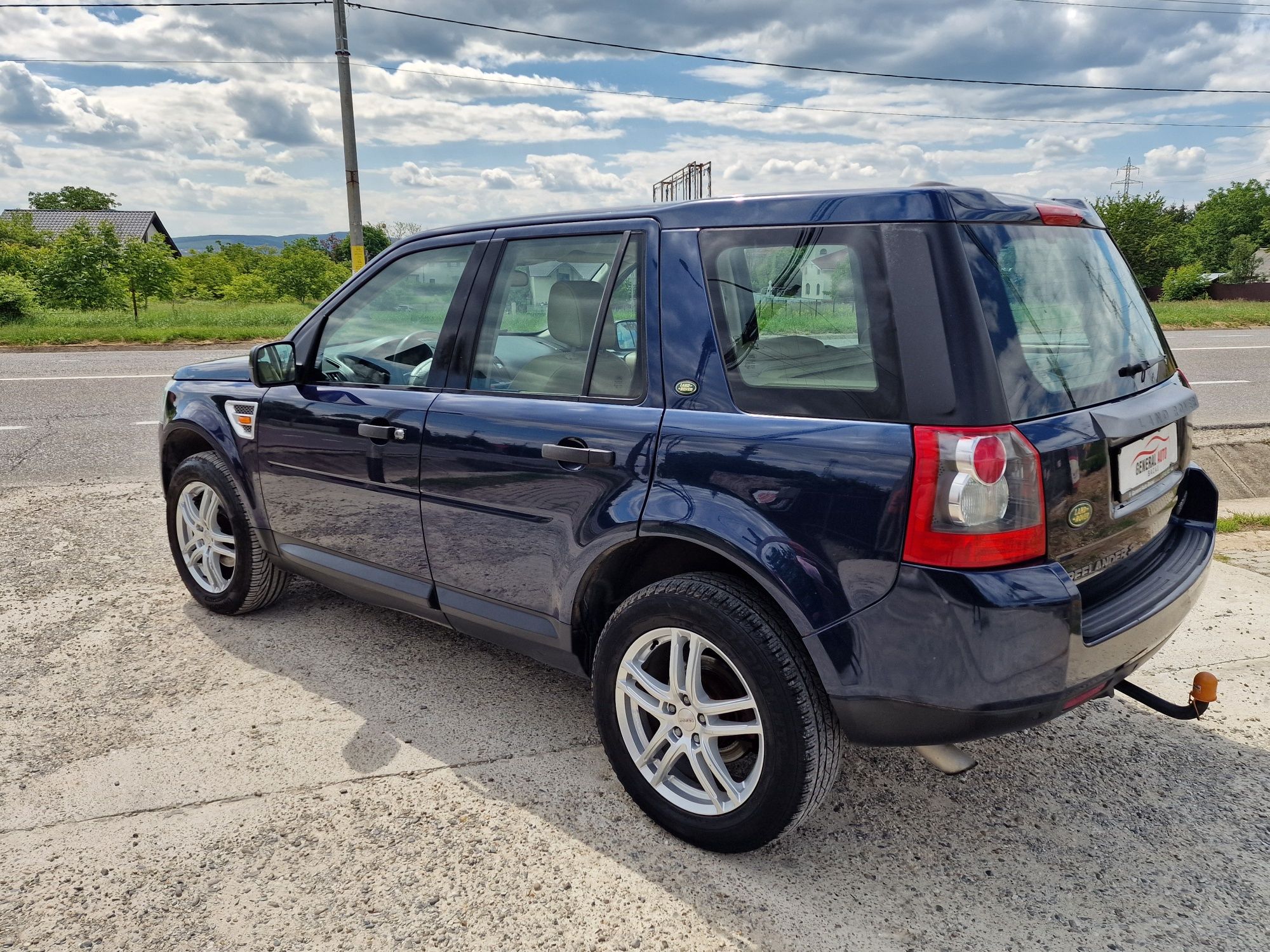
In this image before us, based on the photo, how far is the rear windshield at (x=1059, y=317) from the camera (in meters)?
2.16

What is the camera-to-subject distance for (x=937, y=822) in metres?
2.71

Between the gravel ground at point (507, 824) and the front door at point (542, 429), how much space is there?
0.54 m

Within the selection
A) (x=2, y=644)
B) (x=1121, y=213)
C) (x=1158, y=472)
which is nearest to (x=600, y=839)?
(x=1158, y=472)

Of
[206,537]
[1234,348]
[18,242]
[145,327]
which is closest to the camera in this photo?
[206,537]

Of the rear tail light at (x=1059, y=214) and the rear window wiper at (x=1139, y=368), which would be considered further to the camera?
the rear window wiper at (x=1139, y=368)

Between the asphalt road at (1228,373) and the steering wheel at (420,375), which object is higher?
the steering wheel at (420,375)

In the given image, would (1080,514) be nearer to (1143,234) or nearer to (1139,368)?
(1139,368)

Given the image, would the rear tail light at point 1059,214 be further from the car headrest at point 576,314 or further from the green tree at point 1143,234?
the green tree at point 1143,234

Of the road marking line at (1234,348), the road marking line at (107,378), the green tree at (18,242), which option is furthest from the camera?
the green tree at (18,242)

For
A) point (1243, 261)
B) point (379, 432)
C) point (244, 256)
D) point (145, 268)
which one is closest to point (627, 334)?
point (379, 432)

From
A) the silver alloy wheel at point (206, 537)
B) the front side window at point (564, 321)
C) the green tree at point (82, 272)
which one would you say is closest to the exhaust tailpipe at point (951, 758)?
the front side window at point (564, 321)

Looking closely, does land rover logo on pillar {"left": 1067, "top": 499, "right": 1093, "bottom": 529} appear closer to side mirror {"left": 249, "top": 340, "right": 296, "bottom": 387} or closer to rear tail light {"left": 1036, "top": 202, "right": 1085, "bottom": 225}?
rear tail light {"left": 1036, "top": 202, "right": 1085, "bottom": 225}

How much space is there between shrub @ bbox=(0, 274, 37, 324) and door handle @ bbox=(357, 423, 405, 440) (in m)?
21.5

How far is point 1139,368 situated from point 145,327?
70.6 ft
